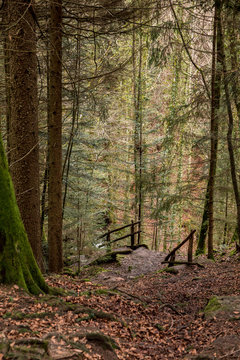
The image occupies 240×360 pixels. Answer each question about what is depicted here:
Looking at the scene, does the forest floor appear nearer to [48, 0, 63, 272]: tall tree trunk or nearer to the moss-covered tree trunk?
the moss-covered tree trunk

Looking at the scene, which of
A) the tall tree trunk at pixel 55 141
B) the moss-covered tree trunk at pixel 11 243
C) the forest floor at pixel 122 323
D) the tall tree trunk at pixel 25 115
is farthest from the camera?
the tall tree trunk at pixel 55 141

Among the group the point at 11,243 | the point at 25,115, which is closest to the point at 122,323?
the point at 11,243

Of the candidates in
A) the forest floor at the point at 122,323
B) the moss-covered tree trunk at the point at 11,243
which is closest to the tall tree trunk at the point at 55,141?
the forest floor at the point at 122,323

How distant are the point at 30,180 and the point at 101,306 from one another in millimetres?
3078

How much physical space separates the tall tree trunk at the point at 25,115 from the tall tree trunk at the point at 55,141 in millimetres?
906

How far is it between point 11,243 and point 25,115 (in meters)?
3.07

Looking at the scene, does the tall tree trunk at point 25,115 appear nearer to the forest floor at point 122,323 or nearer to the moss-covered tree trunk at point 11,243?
the moss-covered tree trunk at point 11,243

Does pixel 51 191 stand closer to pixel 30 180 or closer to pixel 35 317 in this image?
pixel 30 180

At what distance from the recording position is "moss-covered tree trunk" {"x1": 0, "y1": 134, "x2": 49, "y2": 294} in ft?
14.3

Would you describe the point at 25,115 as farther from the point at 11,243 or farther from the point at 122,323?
the point at 122,323

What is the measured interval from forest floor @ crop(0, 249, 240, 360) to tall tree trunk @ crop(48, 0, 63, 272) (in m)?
1.36

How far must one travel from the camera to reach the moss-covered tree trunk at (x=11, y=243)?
4371 millimetres

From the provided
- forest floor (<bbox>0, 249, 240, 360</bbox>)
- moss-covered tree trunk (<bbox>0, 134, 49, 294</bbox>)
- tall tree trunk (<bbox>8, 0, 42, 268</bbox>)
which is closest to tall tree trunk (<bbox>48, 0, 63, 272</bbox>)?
tall tree trunk (<bbox>8, 0, 42, 268</bbox>)

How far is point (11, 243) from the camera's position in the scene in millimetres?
4430
